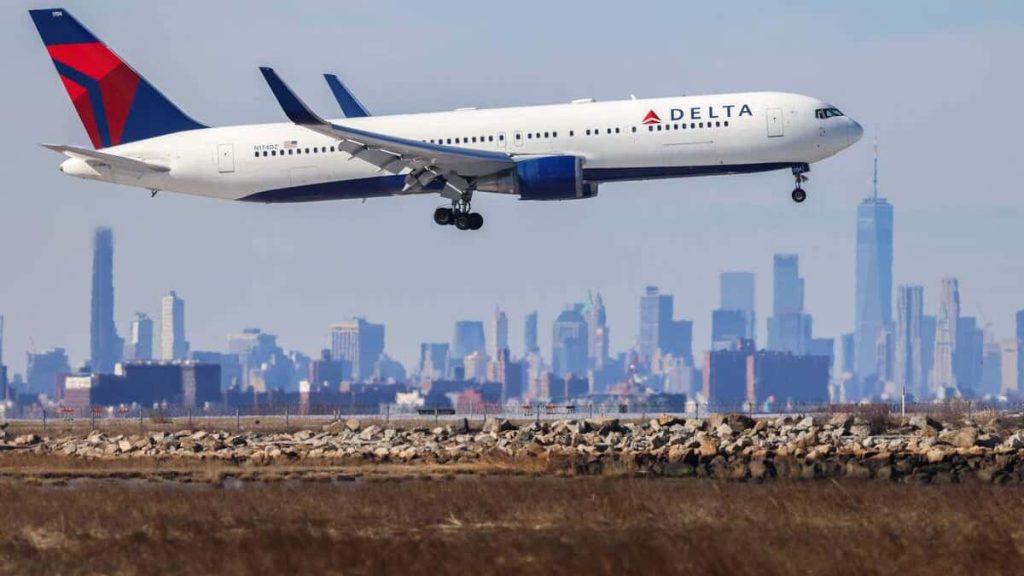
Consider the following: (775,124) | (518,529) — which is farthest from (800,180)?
(518,529)

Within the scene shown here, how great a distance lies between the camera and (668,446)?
Result: 4762 cm

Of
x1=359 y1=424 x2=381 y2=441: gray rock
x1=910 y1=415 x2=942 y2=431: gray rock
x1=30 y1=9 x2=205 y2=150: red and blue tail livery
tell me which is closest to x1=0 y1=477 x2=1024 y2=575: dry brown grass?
x1=910 y1=415 x2=942 y2=431: gray rock

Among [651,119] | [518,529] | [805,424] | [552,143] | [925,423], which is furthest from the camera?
[552,143]

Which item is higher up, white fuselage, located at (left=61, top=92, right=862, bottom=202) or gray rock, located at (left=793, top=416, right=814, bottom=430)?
white fuselage, located at (left=61, top=92, right=862, bottom=202)

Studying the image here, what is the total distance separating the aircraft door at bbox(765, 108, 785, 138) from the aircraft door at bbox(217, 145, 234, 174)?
18513 mm

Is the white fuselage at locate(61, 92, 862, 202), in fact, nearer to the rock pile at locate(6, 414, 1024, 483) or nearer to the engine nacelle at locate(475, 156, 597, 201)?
the engine nacelle at locate(475, 156, 597, 201)

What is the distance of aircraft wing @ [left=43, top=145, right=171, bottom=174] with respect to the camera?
2554 inches

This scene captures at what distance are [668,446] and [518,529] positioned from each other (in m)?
17.7

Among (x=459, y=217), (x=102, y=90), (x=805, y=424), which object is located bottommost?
(x=805, y=424)

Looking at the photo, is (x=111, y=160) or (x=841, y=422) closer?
(x=841, y=422)

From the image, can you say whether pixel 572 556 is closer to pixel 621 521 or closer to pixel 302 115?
pixel 621 521

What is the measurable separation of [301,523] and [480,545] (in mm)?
4383

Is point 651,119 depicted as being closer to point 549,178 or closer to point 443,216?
point 549,178

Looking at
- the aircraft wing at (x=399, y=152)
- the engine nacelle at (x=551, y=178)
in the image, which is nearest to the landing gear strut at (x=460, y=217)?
the aircraft wing at (x=399, y=152)
